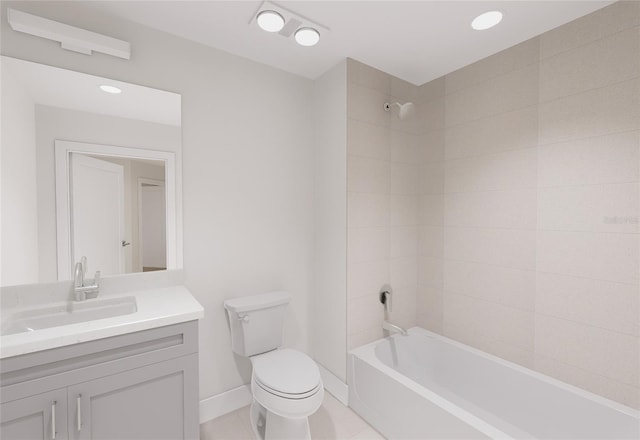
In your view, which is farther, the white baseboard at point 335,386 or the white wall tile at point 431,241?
the white wall tile at point 431,241

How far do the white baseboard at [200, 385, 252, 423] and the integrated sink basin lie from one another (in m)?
0.86

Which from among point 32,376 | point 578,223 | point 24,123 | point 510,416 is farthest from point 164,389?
point 578,223

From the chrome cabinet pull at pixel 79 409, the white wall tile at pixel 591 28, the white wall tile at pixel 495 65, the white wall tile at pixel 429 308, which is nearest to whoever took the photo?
the chrome cabinet pull at pixel 79 409

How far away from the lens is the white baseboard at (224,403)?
1949mm

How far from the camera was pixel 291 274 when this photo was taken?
2.32 metres

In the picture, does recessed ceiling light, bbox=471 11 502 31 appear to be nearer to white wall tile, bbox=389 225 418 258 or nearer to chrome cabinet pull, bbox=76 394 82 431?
white wall tile, bbox=389 225 418 258

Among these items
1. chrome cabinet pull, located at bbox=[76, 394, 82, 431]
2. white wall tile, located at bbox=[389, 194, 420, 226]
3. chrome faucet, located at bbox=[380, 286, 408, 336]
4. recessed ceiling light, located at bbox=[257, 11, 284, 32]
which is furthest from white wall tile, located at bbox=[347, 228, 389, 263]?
chrome cabinet pull, located at bbox=[76, 394, 82, 431]

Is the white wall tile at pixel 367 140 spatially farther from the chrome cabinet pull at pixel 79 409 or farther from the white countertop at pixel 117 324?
the chrome cabinet pull at pixel 79 409

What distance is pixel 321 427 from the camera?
1915 mm

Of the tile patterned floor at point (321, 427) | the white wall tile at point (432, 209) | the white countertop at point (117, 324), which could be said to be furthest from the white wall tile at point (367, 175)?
the tile patterned floor at point (321, 427)

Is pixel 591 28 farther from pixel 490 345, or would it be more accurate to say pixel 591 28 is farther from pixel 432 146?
pixel 490 345

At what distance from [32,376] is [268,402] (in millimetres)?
1004

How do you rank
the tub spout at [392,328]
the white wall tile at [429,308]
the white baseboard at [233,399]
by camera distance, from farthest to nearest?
the white wall tile at [429,308]
the tub spout at [392,328]
the white baseboard at [233,399]

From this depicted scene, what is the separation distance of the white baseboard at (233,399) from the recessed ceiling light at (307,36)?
7.55 feet
